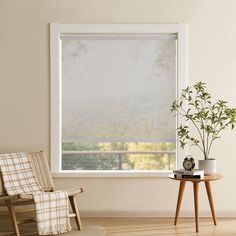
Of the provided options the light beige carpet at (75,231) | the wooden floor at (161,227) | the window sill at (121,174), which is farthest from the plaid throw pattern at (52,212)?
the window sill at (121,174)

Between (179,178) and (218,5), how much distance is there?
2167mm

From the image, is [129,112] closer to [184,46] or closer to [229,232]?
[184,46]

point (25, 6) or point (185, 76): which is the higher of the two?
point (25, 6)

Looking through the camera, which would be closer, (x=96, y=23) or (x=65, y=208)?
(x=65, y=208)

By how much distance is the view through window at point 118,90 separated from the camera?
673 cm

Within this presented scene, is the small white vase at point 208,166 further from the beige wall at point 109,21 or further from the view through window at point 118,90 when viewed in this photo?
the view through window at point 118,90

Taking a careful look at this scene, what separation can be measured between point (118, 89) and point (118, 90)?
12mm

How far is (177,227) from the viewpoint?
6129 mm

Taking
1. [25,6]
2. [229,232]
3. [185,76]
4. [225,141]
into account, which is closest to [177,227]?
[229,232]

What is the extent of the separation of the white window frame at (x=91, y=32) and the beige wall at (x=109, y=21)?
7cm

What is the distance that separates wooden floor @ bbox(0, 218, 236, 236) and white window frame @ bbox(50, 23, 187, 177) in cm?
54

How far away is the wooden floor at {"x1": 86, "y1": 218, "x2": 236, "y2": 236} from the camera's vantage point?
5.84 m

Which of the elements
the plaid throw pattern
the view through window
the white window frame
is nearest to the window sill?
the white window frame

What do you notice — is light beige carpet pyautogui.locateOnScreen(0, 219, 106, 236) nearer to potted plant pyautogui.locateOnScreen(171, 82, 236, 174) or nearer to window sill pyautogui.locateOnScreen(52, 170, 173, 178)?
window sill pyautogui.locateOnScreen(52, 170, 173, 178)
